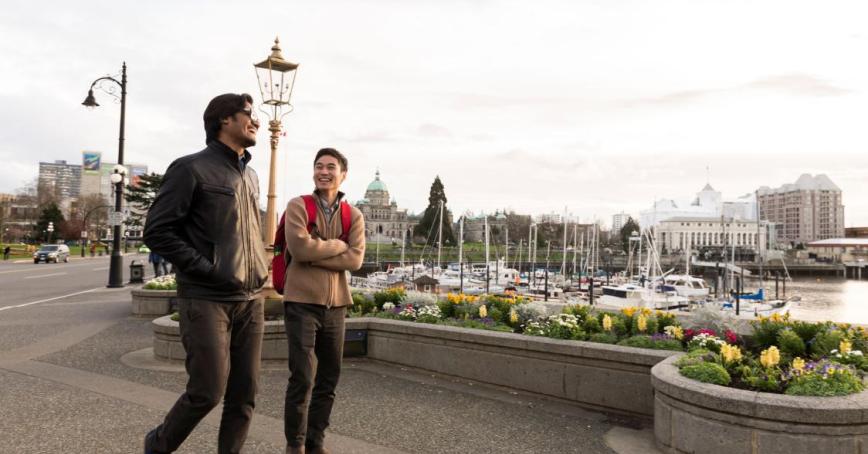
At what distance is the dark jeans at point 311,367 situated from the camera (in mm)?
3949

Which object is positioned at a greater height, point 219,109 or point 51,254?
point 219,109

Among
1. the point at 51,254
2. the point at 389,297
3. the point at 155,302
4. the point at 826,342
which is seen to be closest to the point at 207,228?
the point at 826,342

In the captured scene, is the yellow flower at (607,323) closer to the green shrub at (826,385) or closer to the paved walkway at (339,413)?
the paved walkway at (339,413)

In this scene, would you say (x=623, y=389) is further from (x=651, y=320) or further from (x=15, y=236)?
(x=15, y=236)

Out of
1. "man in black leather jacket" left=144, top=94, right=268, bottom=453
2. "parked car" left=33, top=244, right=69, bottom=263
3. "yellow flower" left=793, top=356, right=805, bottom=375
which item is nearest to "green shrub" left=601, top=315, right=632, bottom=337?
"yellow flower" left=793, top=356, right=805, bottom=375

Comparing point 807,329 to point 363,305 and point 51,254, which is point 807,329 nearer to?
point 363,305

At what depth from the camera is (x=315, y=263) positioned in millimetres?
4094

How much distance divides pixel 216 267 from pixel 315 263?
0.91m

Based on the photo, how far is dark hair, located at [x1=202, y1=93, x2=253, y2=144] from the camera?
3.54m

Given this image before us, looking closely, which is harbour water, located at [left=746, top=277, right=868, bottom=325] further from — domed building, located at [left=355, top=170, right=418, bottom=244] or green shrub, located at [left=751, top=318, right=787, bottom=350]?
domed building, located at [left=355, top=170, right=418, bottom=244]

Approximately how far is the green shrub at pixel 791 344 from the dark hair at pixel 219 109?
17.7 feet

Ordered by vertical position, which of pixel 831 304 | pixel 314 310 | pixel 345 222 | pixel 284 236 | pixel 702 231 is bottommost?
pixel 831 304

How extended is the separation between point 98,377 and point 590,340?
5.71 metres

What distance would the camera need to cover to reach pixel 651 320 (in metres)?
6.89
